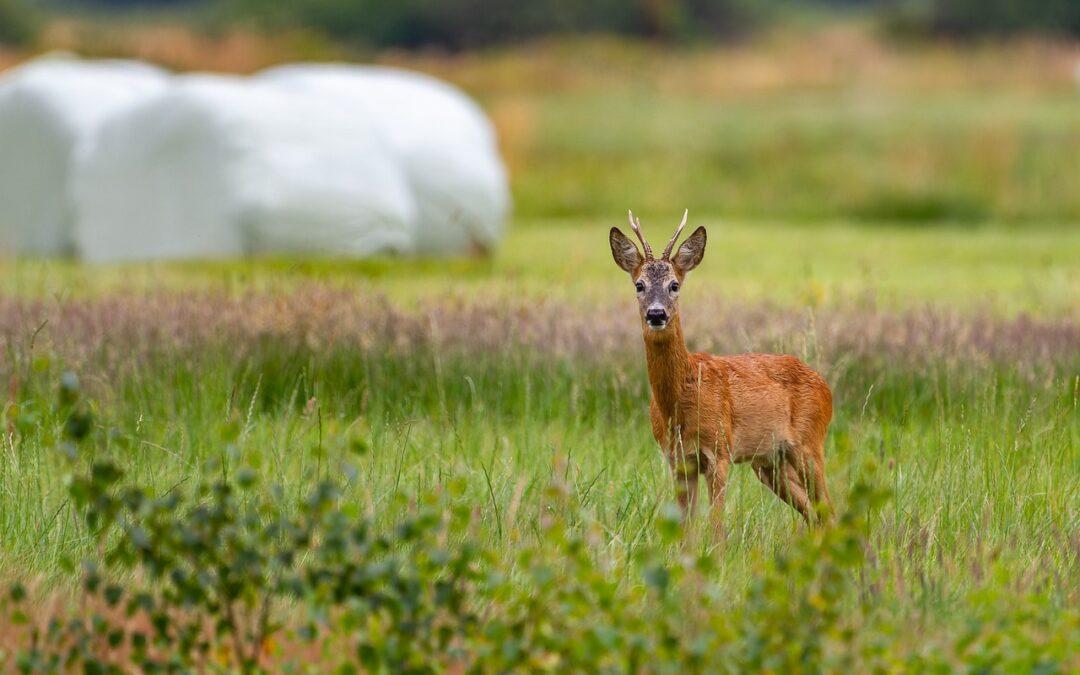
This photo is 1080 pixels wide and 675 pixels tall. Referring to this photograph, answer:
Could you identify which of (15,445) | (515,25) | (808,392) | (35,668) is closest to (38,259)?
(15,445)

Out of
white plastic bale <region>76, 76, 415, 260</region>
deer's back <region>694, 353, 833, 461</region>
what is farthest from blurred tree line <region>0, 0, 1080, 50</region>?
deer's back <region>694, 353, 833, 461</region>

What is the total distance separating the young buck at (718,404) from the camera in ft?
17.7

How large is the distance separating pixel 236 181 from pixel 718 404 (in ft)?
29.5

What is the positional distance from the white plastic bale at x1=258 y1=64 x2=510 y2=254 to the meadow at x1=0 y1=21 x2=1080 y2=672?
46 centimetres

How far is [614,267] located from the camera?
14359 millimetres

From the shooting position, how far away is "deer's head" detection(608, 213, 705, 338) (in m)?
5.27

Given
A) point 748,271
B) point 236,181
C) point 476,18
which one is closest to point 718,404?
point 748,271

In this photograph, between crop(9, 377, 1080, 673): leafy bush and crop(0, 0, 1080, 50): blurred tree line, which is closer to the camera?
crop(9, 377, 1080, 673): leafy bush

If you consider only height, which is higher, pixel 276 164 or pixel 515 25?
pixel 515 25

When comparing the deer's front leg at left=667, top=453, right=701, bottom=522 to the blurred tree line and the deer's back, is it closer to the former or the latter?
the deer's back

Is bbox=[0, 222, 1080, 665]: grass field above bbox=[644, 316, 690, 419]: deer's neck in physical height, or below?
below

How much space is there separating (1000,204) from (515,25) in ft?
83.3

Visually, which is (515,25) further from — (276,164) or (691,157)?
(276,164)

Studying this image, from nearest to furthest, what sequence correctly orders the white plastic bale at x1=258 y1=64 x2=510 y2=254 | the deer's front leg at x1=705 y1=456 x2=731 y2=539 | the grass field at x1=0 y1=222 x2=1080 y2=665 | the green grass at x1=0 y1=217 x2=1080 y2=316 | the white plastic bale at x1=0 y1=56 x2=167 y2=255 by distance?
the grass field at x1=0 y1=222 x2=1080 y2=665
the deer's front leg at x1=705 y1=456 x2=731 y2=539
the green grass at x1=0 y1=217 x2=1080 y2=316
the white plastic bale at x1=258 y1=64 x2=510 y2=254
the white plastic bale at x1=0 y1=56 x2=167 y2=255
